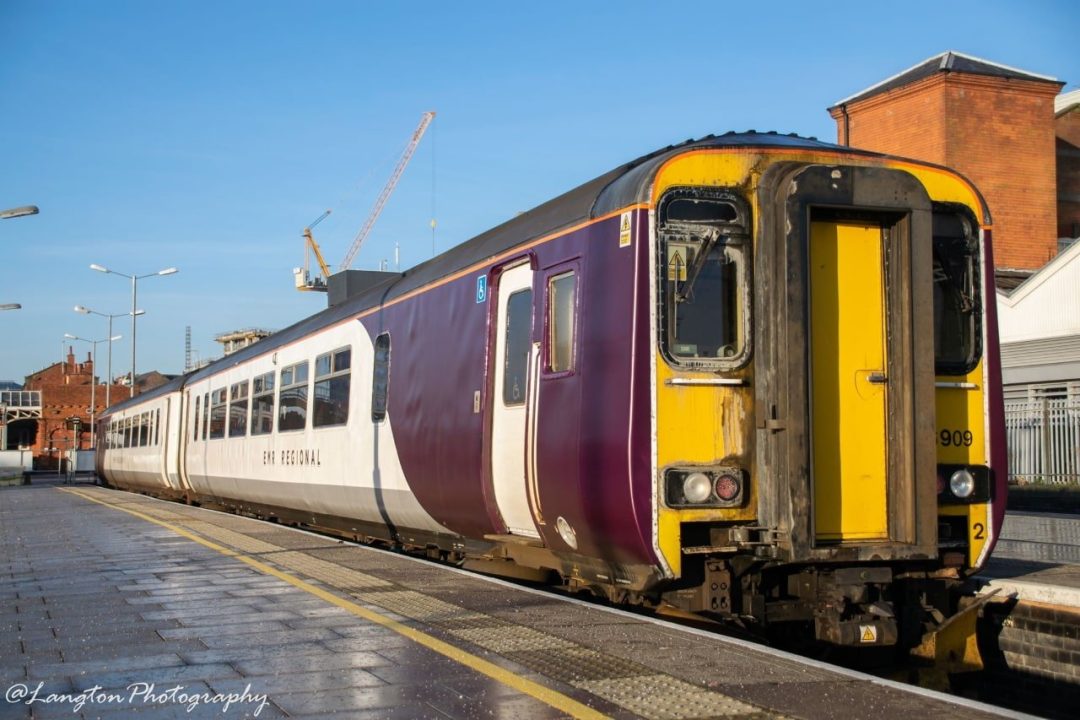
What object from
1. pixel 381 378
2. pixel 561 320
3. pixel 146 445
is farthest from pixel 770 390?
pixel 146 445

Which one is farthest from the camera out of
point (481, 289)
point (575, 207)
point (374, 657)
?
point (481, 289)

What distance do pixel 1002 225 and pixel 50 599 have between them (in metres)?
35.2

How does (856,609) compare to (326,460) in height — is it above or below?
below

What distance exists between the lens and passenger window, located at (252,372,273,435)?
18.2 meters

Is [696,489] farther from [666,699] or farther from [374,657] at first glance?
[374,657]

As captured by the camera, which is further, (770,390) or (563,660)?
(770,390)

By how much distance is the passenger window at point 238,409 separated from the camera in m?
20.2

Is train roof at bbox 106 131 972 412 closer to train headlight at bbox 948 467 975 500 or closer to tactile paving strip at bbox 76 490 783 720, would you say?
train headlight at bbox 948 467 975 500

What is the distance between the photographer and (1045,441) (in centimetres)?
2252

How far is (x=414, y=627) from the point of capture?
7383 millimetres

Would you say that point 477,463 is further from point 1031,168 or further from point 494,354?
point 1031,168

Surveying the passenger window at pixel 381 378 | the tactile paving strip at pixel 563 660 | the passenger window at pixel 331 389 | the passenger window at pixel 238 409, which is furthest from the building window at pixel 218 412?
the tactile paving strip at pixel 563 660

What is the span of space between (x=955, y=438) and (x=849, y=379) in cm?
99

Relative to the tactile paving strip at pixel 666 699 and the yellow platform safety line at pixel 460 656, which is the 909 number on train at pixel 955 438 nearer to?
the tactile paving strip at pixel 666 699
